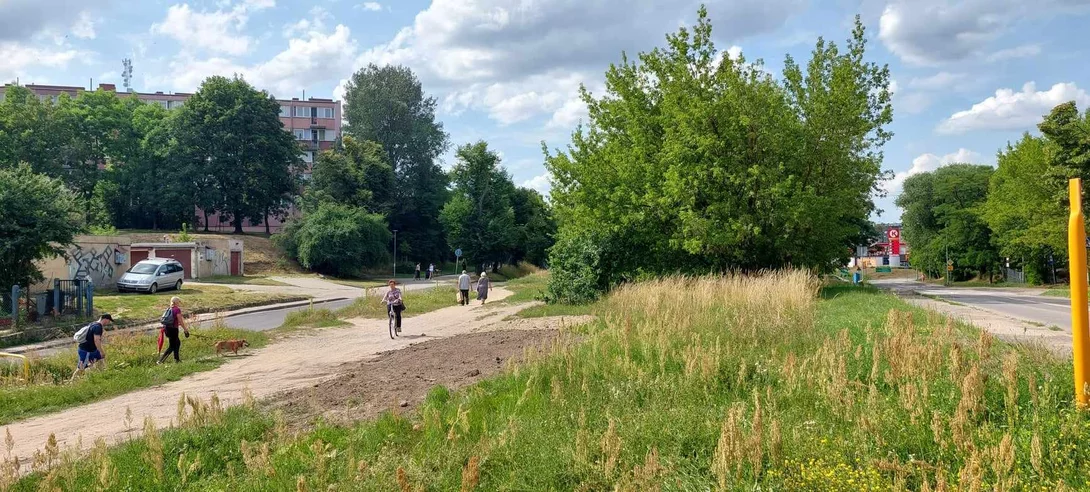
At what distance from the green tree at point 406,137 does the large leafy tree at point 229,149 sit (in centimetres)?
1132

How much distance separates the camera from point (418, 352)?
14336mm

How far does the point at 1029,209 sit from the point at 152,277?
49.6 m

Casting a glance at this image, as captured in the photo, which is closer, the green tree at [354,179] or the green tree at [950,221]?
the green tree at [950,221]

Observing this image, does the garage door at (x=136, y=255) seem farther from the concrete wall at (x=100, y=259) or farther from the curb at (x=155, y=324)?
the curb at (x=155, y=324)

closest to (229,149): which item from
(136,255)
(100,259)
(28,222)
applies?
(136,255)

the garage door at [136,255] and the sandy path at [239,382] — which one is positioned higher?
the garage door at [136,255]

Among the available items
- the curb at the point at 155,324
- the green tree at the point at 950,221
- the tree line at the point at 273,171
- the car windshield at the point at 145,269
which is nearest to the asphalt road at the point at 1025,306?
the curb at the point at 155,324

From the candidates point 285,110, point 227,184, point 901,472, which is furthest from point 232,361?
point 285,110

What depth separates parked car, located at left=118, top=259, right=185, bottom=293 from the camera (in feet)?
120

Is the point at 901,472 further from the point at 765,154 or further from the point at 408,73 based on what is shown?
the point at 408,73

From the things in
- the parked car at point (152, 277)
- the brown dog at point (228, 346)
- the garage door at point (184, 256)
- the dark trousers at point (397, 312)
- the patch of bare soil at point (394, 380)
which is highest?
the garage door at point (184, 256)

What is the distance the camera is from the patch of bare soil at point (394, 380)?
8094mm

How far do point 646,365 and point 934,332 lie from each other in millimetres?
2941

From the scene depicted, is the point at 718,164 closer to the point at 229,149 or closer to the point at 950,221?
the point at 950,221
